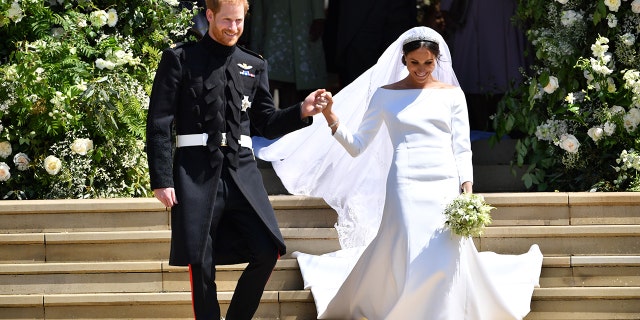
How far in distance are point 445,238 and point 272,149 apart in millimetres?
2012

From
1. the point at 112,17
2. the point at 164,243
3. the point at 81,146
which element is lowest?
the point at 164,243

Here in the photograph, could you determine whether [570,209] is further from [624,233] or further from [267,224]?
[267,224]

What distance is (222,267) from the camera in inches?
276

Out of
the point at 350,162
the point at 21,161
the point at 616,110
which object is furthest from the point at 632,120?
the point at 21,161

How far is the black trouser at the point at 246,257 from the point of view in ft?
18.2

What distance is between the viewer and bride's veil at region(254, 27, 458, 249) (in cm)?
689

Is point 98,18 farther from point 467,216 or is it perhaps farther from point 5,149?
point 467,216

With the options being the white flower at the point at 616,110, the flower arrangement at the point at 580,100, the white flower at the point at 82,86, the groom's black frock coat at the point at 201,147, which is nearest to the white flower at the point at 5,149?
the white flower at the point at 82,86

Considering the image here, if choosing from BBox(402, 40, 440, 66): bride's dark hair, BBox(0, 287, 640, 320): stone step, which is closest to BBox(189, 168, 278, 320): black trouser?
BBox(0, 287, 640, 320): stone step

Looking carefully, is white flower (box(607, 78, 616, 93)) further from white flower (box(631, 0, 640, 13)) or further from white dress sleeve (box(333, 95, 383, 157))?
white dress sleeve (box(333, 95, 383, 157))

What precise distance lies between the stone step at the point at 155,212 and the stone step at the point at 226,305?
0.53 meters

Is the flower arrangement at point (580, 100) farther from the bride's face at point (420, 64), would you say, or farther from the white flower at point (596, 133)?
the bride's face at point (420, 64)

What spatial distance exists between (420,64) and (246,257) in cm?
146

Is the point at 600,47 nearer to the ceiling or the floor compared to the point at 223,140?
nearer to the ceiling
